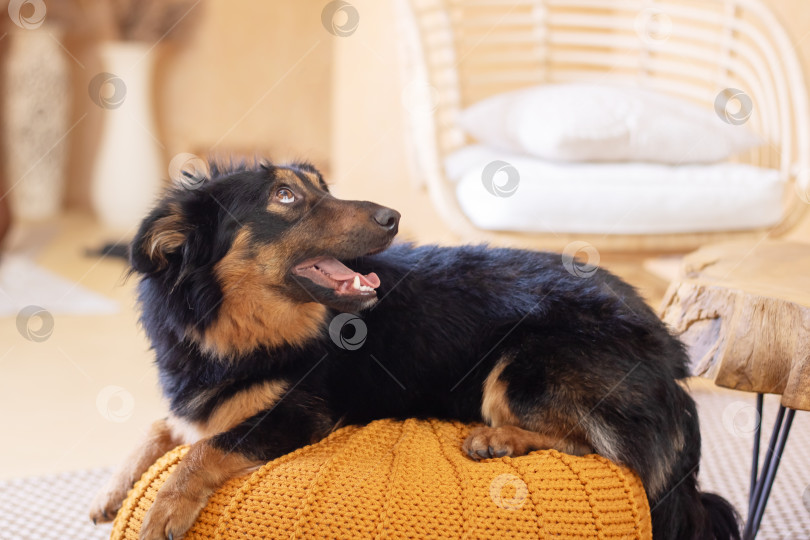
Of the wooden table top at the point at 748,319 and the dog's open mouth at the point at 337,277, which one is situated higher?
the dog's open mouth at the point at 337,277

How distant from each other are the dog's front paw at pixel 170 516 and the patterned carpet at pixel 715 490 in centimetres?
62

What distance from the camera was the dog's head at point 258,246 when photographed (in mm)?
1557

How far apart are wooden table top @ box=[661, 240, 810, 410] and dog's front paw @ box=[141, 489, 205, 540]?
1156mm

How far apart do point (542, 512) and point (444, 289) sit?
53 cm

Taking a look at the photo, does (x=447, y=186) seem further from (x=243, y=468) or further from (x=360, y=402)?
(x=243, y=468)

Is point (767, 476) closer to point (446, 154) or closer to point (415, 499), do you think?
point (415, 499)

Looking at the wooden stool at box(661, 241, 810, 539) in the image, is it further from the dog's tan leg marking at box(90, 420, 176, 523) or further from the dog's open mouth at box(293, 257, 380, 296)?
the dog's tan leg marking at box(90, 420, 176, 523)

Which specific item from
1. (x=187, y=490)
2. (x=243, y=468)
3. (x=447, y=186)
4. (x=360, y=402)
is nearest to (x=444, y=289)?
(x=360, y=402)

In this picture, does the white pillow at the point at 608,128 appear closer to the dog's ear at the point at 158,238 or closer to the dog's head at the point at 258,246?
the dog's head at the point at 258,246

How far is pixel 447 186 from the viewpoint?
311 cm

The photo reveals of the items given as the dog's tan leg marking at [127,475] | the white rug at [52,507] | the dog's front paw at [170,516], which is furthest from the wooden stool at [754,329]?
the white rug at [52,507]

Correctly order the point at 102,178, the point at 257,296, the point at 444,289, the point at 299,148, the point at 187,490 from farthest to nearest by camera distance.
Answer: the point at 299,148, the point at 102,178, the point at 444,289, the point at 257,296, the point at 187,490

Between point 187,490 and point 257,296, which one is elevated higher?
point 257,296

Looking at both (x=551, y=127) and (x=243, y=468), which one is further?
(x=551, y=127)
